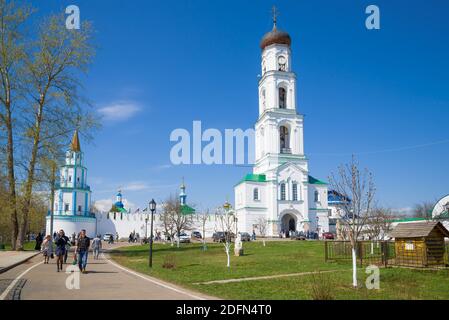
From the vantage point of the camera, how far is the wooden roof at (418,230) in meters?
18.5

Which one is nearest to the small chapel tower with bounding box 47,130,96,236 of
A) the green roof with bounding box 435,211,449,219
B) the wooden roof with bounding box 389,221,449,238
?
the green roof with bounding box 435,211,449,219

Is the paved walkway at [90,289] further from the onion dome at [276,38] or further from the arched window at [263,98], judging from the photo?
the onion dome at [276,38]

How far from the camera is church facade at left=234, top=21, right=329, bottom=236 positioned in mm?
65438

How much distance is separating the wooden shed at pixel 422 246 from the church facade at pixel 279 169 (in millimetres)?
44597

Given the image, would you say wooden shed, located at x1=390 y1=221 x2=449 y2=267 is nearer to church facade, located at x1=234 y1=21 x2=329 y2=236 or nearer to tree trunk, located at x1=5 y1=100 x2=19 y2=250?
tree trunk, located at x1=5 y1=100 x2=19 y2=250

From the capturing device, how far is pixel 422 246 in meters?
18.1

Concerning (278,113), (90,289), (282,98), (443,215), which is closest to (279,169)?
(278,113)

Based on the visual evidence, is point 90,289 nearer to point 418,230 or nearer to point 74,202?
point 418,230

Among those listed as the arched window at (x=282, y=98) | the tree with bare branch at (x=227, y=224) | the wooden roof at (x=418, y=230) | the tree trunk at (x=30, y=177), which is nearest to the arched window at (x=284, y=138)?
the arched window at (x=282, y=98)

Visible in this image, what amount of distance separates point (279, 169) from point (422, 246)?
4775 centimetres

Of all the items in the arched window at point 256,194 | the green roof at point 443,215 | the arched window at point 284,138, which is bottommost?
the green roof at point 443,215
